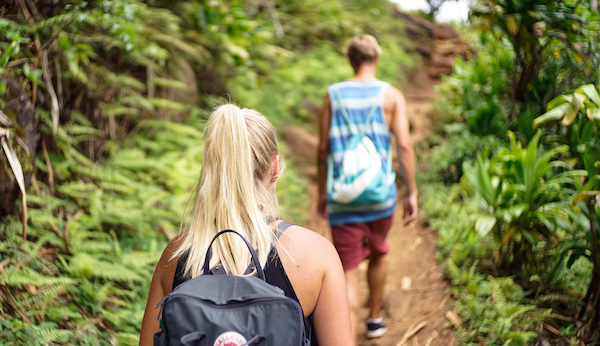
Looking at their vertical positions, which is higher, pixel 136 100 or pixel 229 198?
pixel 229 198

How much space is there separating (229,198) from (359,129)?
1.86 m

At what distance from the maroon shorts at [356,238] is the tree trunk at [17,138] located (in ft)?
7.94

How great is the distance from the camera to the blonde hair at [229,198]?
1509mm

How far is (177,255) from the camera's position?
1580mm

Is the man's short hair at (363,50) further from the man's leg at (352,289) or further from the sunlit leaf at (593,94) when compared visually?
the man's leg at (352,289)

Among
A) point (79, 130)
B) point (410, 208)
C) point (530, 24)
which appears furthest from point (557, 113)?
point (79, 130)

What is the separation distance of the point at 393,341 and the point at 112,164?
3.34 m

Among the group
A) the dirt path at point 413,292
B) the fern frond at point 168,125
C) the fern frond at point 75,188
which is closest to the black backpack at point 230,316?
the dirt path at point 413,292

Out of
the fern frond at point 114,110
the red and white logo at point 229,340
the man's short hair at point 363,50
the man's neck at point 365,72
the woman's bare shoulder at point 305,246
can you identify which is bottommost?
the fern frond at point 114,110

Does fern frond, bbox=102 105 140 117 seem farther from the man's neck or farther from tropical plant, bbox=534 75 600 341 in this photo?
tropical plant, bbox=534 75 600 341

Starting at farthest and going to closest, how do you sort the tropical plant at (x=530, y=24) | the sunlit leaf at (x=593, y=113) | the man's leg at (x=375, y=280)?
→ the tropical plant at (x=530, y=24), the man's leg at (x=375, y=280), the sunlit leaf at (x=593, y=113)

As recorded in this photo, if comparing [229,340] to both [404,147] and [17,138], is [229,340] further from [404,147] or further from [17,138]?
[17,138]

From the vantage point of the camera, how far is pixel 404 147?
3309 mm

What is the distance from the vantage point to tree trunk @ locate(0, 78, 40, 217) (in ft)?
10.6
